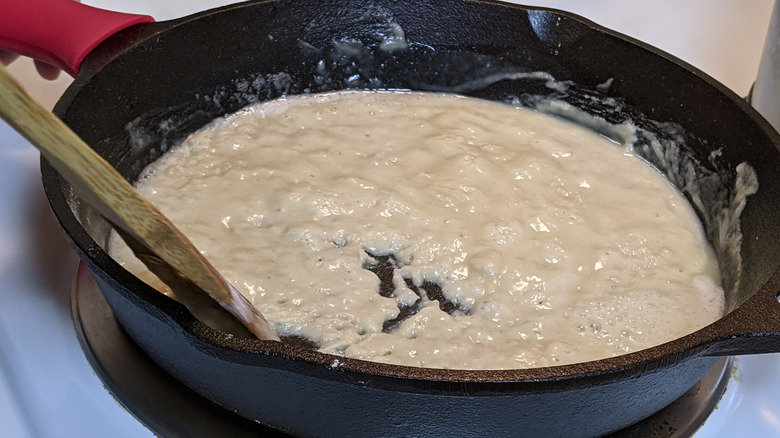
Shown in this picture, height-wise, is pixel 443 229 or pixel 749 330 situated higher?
pixel 749 330

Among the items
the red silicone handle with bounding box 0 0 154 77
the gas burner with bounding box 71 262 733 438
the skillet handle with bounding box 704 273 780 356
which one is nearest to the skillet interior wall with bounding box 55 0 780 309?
the red silicone handle with bounding box 0 0 154 77

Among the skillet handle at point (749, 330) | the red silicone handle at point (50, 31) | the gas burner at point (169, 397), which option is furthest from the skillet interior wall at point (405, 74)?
the skillet handle at point (749, 330)

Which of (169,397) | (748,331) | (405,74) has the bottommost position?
(169,397)

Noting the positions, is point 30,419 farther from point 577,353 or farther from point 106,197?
point 577,353

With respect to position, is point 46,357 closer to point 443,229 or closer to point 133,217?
point 133,217

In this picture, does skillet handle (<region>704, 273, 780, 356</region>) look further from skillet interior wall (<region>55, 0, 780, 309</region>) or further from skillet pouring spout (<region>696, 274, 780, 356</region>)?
skillet interior wall (<region>55, 0, 780, 309</region>)

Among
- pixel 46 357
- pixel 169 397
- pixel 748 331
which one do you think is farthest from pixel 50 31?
pixel 748 331
